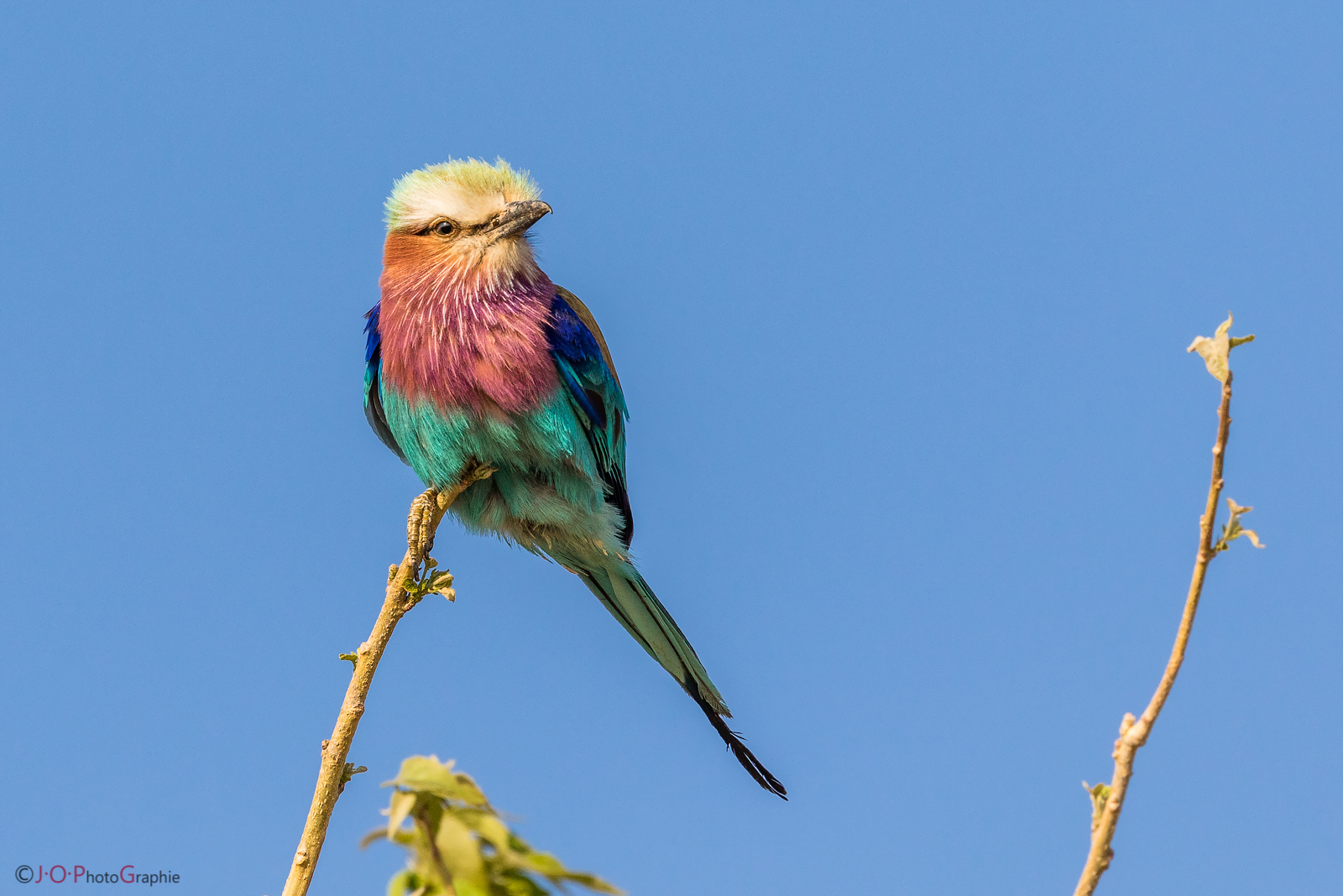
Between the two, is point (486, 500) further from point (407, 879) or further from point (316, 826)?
point (407, 879)

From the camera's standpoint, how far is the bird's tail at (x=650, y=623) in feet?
14.8

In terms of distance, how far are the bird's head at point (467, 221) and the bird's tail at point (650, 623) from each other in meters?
1.23

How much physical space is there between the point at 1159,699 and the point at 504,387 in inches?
130

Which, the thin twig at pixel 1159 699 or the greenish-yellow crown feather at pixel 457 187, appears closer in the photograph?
the thin twig at pixel 1159 699

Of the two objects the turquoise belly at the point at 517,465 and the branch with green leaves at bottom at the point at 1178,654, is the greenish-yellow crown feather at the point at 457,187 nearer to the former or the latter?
the turquoise belly at the point at 517,465

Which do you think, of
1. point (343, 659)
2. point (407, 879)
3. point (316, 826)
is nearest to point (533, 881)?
point (407, 879)

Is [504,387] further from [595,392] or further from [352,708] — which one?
[352,708]

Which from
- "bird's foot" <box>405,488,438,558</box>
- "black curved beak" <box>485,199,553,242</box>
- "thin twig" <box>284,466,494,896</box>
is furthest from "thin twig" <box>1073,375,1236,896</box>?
"black curved beak" <box>485,199,553,242</box>

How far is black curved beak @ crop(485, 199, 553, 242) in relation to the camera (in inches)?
182

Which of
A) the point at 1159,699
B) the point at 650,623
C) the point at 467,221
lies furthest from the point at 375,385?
the point at 1159,699

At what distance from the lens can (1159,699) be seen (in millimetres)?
1348

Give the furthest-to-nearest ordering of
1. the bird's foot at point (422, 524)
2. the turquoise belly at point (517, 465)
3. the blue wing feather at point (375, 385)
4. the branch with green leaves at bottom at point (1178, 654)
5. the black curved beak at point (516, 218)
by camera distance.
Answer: the blue wing feather at point (375, 385) < the black curved beak at point (516, 218) < the turquoise belly at point (517, 465) < the bird's foot at point (422, 524) < the branch with green leaves at bottom at point (1178, 654)

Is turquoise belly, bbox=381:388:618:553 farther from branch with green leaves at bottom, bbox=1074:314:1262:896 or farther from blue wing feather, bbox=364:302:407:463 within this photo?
branch with green leaves at bottom, bbox=1074:314:1262:896

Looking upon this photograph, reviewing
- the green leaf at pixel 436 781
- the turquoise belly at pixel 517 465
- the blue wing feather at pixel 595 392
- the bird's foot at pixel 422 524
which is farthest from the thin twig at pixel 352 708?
the green leaf at pixel 436 781
